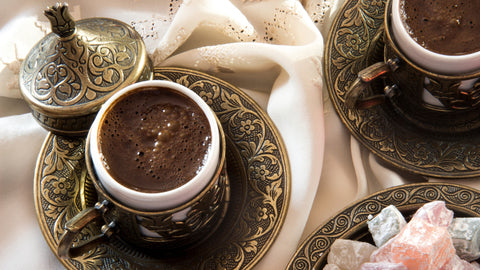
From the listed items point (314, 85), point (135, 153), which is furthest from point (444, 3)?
point (135, 153)

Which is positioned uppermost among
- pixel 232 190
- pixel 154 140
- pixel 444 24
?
pixel 444 24

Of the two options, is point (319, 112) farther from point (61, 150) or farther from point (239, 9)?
point (61, 150)

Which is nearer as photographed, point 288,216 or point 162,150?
point 162,150

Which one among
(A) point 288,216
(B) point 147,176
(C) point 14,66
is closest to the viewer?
(B) point 147,176

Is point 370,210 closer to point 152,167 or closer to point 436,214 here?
point 436,214

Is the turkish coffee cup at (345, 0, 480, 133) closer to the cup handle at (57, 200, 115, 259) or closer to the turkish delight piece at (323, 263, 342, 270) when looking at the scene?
the turkish delight piece at (323, 263, 342, 270)

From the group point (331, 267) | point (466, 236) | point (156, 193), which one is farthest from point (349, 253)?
point (156, 193)
